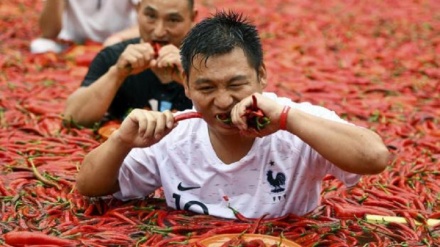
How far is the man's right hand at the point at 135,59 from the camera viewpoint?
16.3 ft

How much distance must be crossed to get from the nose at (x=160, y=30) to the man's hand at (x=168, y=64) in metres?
0.21

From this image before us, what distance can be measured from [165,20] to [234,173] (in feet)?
6.23

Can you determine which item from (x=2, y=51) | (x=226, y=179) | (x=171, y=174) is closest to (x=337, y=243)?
(x=226, y=179)

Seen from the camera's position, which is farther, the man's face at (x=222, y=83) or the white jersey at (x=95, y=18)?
the white jersey at (x=95, y=18)

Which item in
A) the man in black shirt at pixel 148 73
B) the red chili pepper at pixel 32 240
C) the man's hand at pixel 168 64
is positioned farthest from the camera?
the man in black shirt at pixel 148 73

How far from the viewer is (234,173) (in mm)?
3611

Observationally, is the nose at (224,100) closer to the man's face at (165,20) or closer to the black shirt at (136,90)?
the black shirt at (136,90)

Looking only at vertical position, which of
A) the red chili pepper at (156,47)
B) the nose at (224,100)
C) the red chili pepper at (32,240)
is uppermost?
the red chili pepper at (156,47)

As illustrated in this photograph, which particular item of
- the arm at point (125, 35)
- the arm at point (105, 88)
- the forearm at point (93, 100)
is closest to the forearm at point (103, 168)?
the arm at point (105, 88)

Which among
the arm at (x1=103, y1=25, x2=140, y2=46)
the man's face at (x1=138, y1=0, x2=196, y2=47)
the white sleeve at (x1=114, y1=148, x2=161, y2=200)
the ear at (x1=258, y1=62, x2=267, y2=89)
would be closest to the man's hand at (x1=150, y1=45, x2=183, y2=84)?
the man's face at (x1=138, y1=0, x2=196, y2=47)

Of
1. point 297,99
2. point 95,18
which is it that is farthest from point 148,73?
point 95,18

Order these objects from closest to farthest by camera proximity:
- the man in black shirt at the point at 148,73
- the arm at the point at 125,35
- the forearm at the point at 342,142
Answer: the forearm at the point at 342,142 < the man in black shirt at the point at 148,73 < the arm at the point at 125,35

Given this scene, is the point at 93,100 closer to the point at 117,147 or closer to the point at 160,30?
the point at 160,30

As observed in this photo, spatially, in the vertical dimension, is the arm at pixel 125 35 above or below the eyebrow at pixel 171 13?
below
